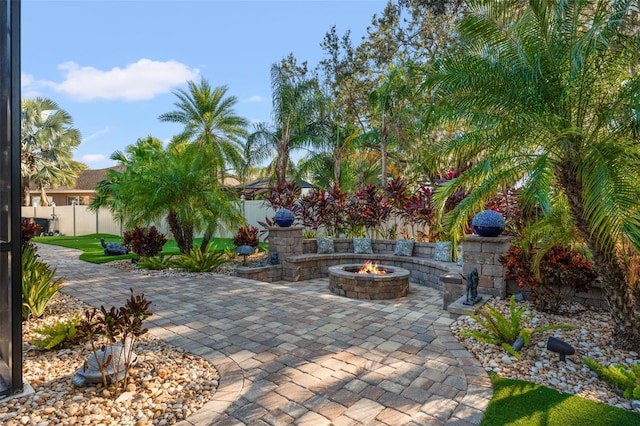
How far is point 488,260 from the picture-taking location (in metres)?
5.79

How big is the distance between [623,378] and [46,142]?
94.5ft

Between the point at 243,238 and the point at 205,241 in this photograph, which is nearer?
the point at 243,238

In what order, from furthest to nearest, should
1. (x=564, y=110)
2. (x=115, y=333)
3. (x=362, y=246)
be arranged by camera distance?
(x=362, y=246), (x=564, y=110), (x=115, y=333)

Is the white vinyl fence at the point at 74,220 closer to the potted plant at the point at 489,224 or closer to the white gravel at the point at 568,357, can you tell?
the potted plant at the point at 489,224

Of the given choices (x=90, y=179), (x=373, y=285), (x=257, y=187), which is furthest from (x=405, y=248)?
(x=90, y=179)

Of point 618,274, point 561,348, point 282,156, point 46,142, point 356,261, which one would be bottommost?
point 356,261

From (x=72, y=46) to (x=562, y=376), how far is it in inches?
466

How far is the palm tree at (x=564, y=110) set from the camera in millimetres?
A: 3344

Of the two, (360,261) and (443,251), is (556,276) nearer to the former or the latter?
(443,251)

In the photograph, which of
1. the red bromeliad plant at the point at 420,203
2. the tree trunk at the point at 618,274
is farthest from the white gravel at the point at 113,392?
the red bromeliad plant at the point at 420,203

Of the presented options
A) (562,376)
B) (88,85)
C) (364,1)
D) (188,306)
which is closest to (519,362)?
(562,376)

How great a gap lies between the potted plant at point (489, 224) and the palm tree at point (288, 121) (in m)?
10.1

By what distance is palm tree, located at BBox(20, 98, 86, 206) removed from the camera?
21703 mm

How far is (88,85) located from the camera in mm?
14867
